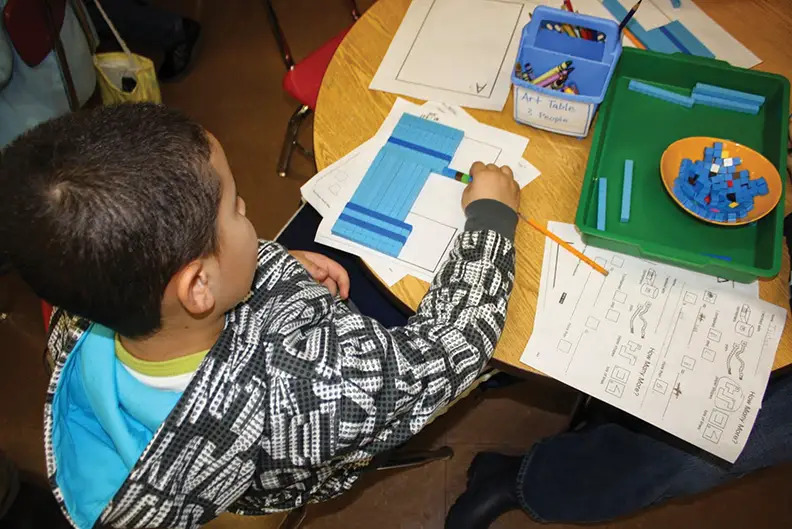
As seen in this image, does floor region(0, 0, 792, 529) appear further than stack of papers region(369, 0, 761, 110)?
Yes

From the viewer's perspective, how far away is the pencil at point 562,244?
0.98 metres

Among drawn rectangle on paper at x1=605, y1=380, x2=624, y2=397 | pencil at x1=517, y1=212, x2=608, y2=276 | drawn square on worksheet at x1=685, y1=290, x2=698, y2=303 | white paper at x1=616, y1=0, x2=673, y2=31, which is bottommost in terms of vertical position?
drawn rectangle on paper at x1=605, y1=380, x2=624, y2=397

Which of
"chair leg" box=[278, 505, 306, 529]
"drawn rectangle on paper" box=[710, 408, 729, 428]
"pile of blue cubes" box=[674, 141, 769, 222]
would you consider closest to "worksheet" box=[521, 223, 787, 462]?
"drawn rectangle on paper" box=[710, 408, 729, 428]

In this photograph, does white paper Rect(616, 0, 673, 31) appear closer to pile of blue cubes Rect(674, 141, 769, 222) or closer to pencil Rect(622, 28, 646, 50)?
pencil Rect(622, 28, 646, 50)

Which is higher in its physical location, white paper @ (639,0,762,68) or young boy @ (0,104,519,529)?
white paper @ (639,0,762,68)

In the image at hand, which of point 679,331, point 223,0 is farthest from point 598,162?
point 223,0

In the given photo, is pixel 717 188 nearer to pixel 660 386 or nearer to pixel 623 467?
pixel 660 386

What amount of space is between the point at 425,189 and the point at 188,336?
0.45m

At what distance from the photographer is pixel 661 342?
931mm

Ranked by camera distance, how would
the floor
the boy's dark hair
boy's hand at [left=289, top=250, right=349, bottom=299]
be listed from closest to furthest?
the boy's dark hair, boy's hand at [left=289, top=250, right=349, bottom=299], the floor

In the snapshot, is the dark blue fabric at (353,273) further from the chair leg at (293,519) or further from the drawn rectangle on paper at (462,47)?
the chair leg at (293,519)

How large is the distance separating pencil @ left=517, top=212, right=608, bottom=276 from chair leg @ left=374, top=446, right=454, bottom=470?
684 millimetres

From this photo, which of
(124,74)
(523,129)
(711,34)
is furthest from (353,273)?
(124,74)

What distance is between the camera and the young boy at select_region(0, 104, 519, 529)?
63cm
